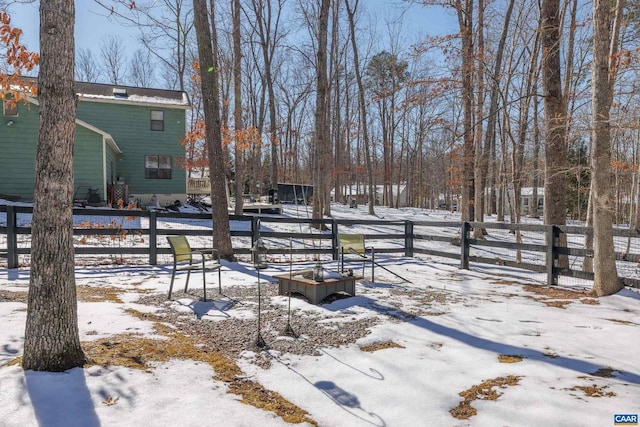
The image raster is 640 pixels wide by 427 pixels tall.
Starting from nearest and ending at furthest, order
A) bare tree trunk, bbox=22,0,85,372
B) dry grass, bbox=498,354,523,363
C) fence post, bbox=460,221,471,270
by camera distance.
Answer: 1. bare tree trunk, bbox=22,0,85,372
2. dry grass, bbox=498,354,523,363
3. fence post, bbox=460,221,471,270

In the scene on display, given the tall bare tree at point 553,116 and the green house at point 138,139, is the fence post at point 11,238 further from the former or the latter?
the green house at point 138,139

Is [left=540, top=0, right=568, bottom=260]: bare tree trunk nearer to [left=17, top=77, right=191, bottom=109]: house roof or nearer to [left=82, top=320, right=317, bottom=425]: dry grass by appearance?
[left=82, top=320, right=317, bottom=425]: dry grass

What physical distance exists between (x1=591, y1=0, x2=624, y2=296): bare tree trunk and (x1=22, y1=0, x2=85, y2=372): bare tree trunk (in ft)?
20.8

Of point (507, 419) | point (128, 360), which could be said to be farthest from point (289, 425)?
point (128, 360)

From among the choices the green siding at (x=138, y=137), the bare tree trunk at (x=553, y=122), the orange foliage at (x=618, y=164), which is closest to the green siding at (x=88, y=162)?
the green siding at (x=138, y=137)

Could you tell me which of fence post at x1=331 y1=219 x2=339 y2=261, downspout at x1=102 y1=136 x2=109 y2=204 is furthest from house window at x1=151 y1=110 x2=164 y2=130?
fence post at x1=331 y1=219 x2=339 y2=261

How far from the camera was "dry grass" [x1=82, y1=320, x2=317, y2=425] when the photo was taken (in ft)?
9.23

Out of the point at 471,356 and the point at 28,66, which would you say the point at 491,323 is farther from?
the point at 28,66

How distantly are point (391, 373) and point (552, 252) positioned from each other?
511 cm

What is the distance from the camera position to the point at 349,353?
12.6ft

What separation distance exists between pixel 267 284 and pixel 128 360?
3.64 metres

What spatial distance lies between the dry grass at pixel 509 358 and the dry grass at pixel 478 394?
1.15ft

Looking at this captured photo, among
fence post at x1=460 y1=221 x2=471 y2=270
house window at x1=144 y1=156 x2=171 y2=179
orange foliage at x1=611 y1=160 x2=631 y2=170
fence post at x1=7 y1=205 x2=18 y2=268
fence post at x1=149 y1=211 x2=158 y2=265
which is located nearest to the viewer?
fence post at x1=7 y1=205 x2=18 y2=268

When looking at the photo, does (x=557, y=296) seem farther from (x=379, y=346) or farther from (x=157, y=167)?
(x=157, y=167)
